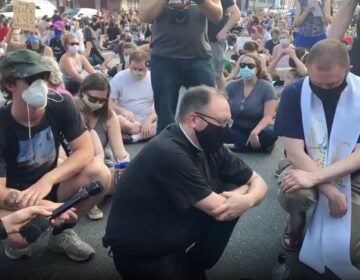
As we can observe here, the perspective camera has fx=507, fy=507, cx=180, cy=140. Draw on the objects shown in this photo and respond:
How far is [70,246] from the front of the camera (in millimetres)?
2906

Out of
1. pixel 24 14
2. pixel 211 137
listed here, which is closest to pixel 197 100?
pixel 211 137

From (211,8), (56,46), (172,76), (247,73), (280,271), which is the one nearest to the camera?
(280,271)

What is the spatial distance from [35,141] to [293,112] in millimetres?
1433

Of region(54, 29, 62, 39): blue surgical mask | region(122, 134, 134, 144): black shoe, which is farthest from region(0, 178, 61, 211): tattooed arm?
region(54, 29, 62, 39): blue surgical mask

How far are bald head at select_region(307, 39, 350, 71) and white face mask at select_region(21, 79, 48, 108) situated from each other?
1.41m

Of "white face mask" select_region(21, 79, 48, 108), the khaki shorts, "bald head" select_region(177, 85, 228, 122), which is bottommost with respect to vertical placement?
the khaki shorts

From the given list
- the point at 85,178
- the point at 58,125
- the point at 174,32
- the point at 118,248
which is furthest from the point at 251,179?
the point at 174,32

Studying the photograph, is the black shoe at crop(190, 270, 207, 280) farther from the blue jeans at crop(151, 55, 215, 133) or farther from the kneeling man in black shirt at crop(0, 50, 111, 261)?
the blue jeans at crop(151, 55, 215, 133)

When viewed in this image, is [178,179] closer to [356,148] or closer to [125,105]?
[356,148]

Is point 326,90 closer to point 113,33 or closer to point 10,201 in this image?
Result: point 10,201

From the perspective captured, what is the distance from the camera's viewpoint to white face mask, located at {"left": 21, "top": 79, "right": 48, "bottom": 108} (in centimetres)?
258

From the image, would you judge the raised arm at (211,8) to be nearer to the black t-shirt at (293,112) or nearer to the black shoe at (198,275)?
the black t-shirt at (293,112)

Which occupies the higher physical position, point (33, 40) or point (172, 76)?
point (172, 76)

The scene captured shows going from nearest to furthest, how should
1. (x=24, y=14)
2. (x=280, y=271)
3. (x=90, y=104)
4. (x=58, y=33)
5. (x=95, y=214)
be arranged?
(x=280, y=271) → (x=95, y=214) → (x=90, y=104) → (x=24, y=14) → (x=58, y=33)
